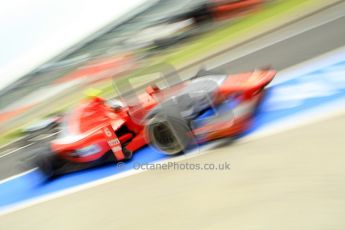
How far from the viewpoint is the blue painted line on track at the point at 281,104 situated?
12.0 feet

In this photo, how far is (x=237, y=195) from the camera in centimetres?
278

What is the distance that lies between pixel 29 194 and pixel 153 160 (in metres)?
1.75

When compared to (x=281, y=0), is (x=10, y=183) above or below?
below

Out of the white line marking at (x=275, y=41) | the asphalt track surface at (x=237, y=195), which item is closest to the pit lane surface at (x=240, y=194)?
the asphalt track surface at (x=237, y=195)

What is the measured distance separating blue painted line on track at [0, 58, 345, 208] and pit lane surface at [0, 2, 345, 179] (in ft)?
1.61

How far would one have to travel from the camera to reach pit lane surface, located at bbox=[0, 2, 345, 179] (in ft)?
16.1

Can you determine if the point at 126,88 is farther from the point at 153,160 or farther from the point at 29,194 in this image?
the point at 29,194

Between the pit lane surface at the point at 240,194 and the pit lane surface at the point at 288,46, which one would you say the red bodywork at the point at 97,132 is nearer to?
the pit lane surface at the point at 240,194

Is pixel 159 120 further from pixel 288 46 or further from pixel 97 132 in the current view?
pixel 288 46

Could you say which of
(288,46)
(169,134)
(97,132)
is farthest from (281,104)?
(288,46)

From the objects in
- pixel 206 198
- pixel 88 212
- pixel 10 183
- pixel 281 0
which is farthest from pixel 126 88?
pixel 281 0

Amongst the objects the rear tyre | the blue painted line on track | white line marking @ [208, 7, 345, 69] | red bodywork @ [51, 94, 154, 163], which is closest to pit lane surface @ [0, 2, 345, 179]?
white line marking @ [208, 7, 345, 69]

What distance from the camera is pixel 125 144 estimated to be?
158 inches

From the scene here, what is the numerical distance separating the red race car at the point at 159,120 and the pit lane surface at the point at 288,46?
873 mm
